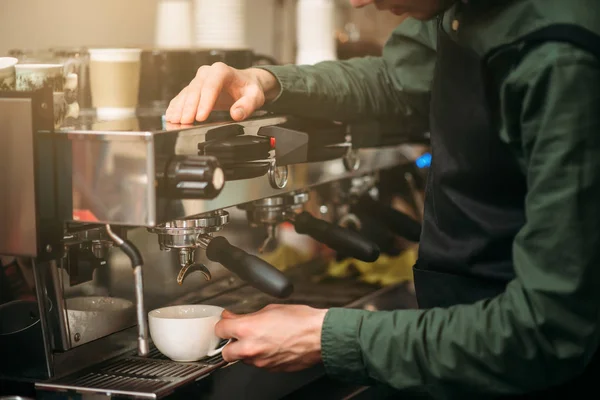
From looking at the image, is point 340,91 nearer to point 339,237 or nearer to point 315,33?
point 339,237

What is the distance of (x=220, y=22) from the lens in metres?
2.05

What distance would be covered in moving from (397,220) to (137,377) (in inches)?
27.4

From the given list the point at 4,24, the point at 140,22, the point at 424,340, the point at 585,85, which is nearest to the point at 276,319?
the point at 424,340

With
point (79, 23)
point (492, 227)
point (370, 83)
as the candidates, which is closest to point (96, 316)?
point (492, 227)

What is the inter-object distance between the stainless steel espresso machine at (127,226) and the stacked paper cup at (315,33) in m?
1.03

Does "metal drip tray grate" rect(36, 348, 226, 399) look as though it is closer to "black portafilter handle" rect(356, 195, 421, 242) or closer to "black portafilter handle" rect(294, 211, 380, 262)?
"black portafilter handle" rect(294, 211, 380, 262)

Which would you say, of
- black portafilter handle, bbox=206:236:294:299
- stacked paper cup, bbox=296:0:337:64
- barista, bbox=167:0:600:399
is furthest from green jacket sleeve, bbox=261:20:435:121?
stacked paper cup, bbox=296:0:337:64

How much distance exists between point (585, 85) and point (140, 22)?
4.57 ft

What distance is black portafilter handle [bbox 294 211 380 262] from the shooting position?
4.55ft

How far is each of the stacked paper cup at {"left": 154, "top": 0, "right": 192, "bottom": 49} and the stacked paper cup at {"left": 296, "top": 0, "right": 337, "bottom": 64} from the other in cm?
48

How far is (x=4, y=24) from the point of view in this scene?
1680mm

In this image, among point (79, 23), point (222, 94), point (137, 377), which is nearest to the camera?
point (137, 377)

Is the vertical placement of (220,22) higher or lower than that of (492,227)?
higher

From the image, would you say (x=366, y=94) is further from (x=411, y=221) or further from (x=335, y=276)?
(x=335, y=276)
